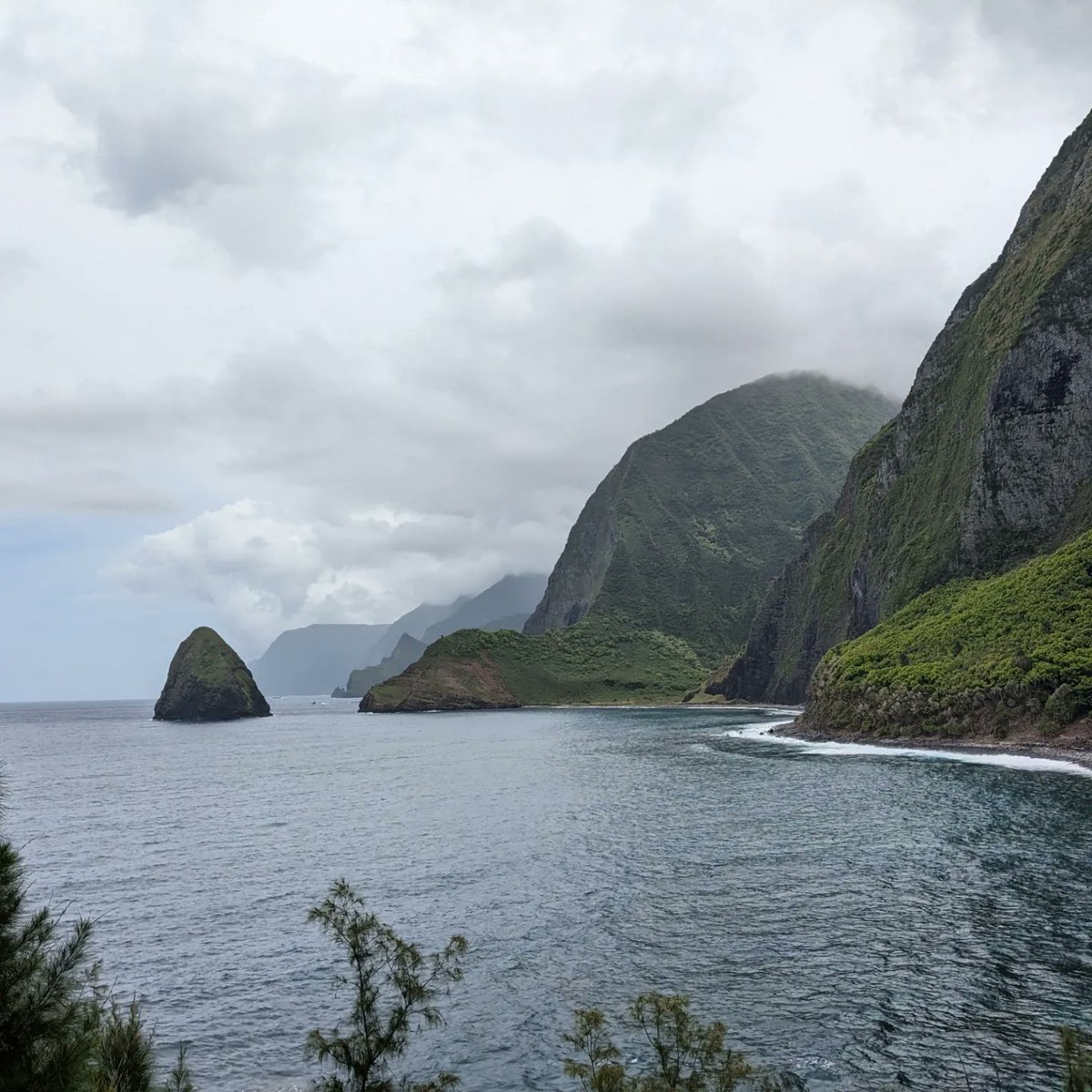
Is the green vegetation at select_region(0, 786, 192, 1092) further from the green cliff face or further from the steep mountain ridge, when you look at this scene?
the green cliff face

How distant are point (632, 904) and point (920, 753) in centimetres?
6980

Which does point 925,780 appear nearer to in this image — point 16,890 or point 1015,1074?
point 1015,1074

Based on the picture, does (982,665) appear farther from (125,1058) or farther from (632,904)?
(125,1058)

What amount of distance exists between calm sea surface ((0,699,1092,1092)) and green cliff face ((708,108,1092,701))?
65.8 m

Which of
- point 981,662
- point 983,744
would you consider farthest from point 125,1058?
point 981,662

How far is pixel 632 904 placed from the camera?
1603 inches

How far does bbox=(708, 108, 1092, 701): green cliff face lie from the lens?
133000 mm

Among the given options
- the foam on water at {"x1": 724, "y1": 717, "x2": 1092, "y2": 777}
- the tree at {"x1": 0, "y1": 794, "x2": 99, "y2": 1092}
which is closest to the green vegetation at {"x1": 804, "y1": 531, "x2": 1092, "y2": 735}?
the foam on water at {"x1": 724, "y1": 717, "x2": 1092, "y2": 777}

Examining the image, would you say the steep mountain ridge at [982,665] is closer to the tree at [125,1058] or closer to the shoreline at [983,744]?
the shoreline at [983,744]

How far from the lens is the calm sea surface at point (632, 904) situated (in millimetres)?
26297

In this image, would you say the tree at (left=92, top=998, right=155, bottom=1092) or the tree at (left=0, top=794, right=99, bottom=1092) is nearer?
the tree at (left=0, top=794, right=99, bottom=1092)

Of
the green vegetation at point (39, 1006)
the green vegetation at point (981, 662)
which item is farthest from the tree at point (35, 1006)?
the green vegetation at point (981, 662)

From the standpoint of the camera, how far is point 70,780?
10544cm

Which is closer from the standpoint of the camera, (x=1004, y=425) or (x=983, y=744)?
(x=983, y=744)
